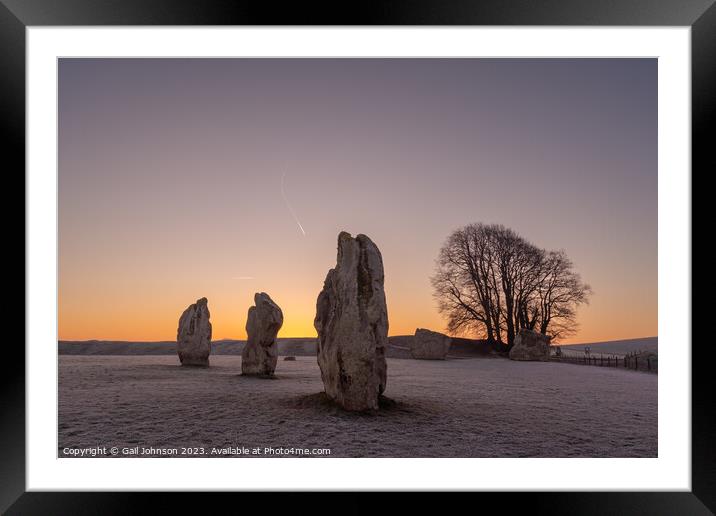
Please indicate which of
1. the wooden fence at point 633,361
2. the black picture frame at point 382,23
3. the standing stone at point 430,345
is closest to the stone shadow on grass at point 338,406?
the black picture frame at point 382,23

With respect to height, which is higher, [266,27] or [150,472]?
[266,27]

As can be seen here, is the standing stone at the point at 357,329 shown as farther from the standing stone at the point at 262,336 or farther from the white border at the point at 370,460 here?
the standing stone at the point at 262,336

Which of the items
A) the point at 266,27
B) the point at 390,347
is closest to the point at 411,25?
the point at 266,27

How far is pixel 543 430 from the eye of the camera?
7.35 metres

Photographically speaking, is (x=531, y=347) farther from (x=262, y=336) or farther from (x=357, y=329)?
(x=357, y=329)

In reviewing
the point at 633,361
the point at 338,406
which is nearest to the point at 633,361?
the point at 633,361

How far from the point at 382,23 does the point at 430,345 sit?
2067 centimetres

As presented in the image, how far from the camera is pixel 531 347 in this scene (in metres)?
23.1

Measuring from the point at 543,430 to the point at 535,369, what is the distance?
37.9 feet

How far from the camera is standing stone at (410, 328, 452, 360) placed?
24.1 m

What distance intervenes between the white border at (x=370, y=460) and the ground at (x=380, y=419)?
2.57ft

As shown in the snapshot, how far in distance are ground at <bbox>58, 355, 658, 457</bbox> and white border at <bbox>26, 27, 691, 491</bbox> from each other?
0.78m

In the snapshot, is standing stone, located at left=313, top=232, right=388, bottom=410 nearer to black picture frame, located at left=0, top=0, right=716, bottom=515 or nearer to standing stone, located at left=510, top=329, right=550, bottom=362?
black picture frame, located at left=0, top=0, right=716, bottom=515

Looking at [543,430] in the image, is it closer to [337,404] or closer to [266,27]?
[337,404]
